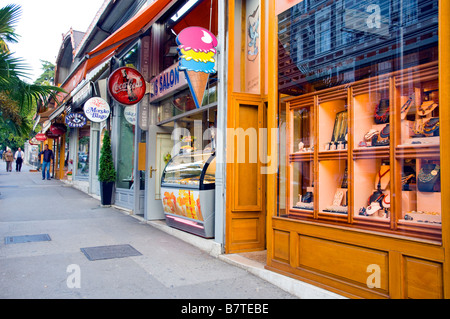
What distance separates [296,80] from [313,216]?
176 centimetres

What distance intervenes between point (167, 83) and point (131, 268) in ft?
15.3

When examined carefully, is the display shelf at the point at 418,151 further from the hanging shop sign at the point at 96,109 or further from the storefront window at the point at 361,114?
the hanging shop sign at the point at 96,109

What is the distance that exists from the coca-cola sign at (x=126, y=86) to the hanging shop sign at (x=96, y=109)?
9.69 ft

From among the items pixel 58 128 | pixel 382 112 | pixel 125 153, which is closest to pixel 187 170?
pixel 382 112

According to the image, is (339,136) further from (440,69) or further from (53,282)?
(53,282)

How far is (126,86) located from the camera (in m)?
8.52

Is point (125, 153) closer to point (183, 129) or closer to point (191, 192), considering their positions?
point (183, 129)

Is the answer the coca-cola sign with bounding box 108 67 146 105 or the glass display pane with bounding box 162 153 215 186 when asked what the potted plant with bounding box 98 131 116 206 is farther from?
the glass display pane with bounding box 162 153 215 186

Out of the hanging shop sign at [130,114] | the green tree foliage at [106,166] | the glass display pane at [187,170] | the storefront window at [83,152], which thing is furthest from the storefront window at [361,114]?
the storefront window at [83,152]

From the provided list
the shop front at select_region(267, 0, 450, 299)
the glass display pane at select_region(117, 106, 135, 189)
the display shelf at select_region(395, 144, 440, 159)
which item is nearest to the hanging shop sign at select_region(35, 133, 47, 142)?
the glass display pane at select_region(117, 106, 135, 189)

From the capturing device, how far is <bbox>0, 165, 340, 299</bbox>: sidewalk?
3959 millimetres

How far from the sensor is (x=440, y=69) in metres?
2.96
